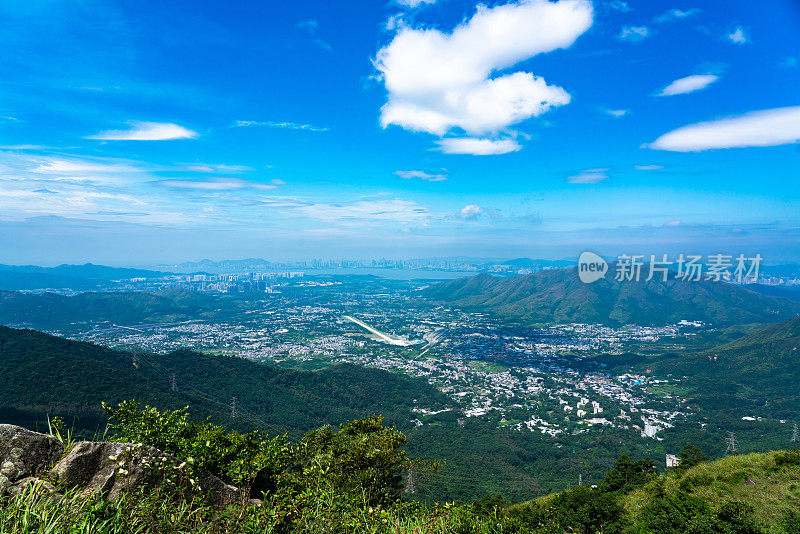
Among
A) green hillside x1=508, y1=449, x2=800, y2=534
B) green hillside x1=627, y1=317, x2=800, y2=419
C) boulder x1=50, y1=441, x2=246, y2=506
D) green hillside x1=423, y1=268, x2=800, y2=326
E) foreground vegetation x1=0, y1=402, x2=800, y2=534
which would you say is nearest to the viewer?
foreground vegetation x1=0, y1=402, x2=800, y2=534

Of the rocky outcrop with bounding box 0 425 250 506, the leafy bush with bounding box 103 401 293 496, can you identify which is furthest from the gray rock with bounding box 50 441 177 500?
the leafy bush with bounding box 103 401 293 496

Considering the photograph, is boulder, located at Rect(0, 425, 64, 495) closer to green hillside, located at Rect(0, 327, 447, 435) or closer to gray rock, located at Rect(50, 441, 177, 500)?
gray rock, located at Rect(50, 441, 177, 500)

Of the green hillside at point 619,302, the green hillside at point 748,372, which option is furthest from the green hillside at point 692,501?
the green hillside at point 619,302

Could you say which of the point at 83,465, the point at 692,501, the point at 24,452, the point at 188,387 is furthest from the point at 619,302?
the point at 24,452

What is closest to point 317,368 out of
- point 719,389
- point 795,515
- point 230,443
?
point 230,443

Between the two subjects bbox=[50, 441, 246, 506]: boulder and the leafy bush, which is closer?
bbox=[50, 441, 246, 506]: boulder

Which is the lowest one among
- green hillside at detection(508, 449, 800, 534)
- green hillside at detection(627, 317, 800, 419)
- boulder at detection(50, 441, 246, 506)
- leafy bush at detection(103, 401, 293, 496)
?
green hillside at detection(627, 317, 800, 419)

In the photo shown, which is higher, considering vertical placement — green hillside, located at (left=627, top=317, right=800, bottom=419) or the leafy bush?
the leafy bush
